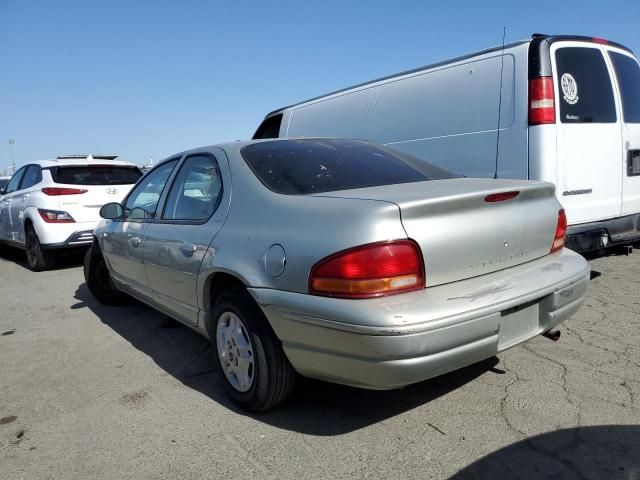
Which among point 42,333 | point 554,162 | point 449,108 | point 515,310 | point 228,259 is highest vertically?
point 449,108

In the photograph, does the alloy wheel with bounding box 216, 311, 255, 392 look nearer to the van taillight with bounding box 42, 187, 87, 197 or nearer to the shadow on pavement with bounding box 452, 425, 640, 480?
the shadow on pavement with bounding box 452, 425, 640, 480

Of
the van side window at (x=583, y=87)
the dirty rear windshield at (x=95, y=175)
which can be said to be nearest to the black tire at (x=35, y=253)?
the dirty rear windshield at (x=95, y=175)

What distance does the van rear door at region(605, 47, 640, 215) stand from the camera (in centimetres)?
450

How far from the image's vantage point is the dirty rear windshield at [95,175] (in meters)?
7.20

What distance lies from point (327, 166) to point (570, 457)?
1.86 m

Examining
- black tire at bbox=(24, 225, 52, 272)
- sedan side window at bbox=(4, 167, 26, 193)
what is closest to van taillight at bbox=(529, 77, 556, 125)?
black tire at bbox=(24, 225, 52, 272)

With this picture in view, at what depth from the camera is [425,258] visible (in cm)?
220

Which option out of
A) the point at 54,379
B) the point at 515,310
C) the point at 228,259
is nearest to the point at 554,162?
the point at 515,310

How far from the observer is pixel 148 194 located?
4.09 m

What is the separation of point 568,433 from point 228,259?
1833mm

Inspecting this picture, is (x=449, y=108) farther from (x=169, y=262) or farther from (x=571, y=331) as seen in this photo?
(x=169, y=262)

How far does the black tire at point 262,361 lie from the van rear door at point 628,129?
11.8 feet

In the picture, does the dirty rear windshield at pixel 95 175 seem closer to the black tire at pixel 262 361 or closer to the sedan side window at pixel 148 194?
the sedan side window at pixel 148 194

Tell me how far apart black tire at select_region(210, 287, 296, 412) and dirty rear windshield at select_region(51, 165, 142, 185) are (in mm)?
5484
